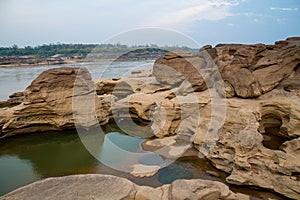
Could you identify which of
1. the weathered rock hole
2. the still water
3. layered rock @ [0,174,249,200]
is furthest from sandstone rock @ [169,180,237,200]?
the weathered rock hole

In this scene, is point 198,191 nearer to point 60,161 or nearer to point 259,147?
point 259,147

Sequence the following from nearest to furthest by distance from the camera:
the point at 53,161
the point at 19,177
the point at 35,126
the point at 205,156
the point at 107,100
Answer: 1. the point at 19,177
2. the point at 205,156
3. the point at 53,161
4. the point at 35,126
5. the point at 107,100

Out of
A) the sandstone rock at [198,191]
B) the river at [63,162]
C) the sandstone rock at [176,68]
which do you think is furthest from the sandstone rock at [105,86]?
the sandstone rock at [198,191]

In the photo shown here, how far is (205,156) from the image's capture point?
9859 millimetres

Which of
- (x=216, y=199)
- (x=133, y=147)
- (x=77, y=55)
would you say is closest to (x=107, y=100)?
(x=133, y=147)

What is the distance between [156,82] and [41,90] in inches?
303

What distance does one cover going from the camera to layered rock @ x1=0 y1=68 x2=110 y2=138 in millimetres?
12914

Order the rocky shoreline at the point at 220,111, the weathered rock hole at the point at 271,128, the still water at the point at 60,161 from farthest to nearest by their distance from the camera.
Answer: the weathered rock hole at the point at 271,128, the still water at the point at 60,161, the rocky shoreline at the point at 220,111

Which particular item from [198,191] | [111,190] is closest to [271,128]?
[198,191]

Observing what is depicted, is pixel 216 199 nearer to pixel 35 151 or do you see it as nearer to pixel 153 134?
pixel 153 134

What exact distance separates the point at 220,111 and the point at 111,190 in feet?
21.2

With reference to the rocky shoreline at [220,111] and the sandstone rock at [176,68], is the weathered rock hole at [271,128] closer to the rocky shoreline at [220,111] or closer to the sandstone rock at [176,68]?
the rocky shoreline at [220,111]

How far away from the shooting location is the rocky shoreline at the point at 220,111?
812 centimetres

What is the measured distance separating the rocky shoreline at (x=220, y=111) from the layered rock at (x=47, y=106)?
44mm
